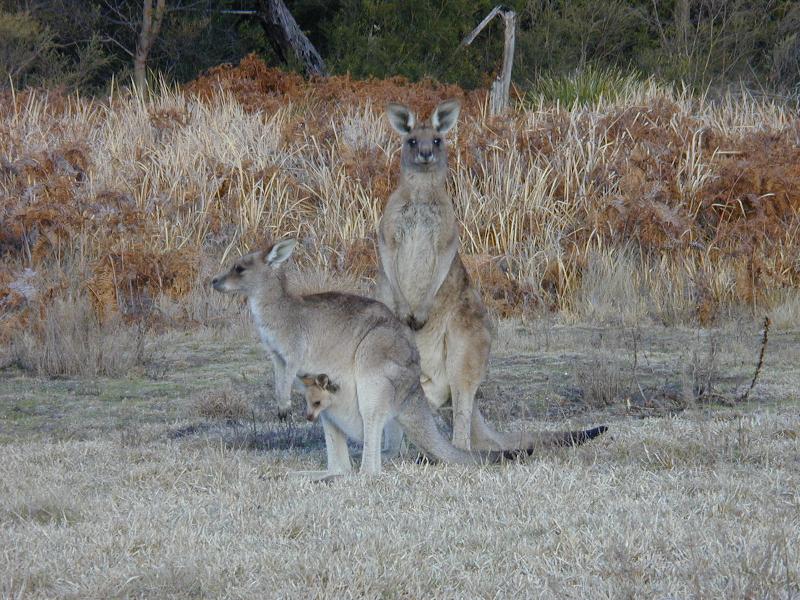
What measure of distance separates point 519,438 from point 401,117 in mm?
2351

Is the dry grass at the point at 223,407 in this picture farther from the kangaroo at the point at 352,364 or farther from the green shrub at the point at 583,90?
the green shrub at the point at 583,90

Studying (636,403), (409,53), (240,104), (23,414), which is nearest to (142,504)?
(23,414)

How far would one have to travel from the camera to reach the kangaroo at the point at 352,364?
5480mm

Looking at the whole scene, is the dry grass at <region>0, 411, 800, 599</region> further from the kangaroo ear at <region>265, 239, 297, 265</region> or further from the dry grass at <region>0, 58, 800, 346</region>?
the dry grass at <region>0, 58, 800, 346</region>

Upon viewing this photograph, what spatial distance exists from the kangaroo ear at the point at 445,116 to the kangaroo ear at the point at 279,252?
1.72 metres

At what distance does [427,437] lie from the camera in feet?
18.4

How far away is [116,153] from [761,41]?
680 inches

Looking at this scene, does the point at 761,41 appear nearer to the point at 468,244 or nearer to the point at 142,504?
the point at 468,244

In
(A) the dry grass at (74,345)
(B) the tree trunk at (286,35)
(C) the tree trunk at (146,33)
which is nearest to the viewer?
(A) the dry grass at (74,345)

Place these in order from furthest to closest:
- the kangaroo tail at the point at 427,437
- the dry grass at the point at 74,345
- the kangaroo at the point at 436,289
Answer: the dry grass at the point at 74,345 < the kangaroo at the point at 436,289 < the kangaroo tail at the point at 427,437

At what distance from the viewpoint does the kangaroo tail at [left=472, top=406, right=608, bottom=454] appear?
5.80 metres

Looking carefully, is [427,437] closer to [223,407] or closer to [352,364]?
[352,364]

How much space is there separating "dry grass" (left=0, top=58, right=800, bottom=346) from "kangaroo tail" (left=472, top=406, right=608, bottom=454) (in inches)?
203

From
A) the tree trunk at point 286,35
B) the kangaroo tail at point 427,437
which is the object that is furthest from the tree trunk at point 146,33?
the kangaroo tail at point 427,437
